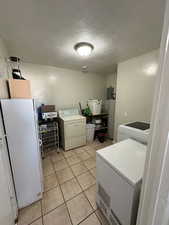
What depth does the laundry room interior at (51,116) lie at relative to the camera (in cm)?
94

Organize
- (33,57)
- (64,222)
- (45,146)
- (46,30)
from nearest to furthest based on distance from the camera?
(64,222), (46,30), (33,57), (45,146)

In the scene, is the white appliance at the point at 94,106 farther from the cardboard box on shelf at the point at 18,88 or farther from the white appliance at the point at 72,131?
the cardboard box on shelf at the point at 18,88

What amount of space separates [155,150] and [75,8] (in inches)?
55.2

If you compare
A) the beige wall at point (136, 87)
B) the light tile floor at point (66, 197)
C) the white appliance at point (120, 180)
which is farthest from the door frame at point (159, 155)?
the beige wall at point (136, 87)

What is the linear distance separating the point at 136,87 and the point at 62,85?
2.04 meters

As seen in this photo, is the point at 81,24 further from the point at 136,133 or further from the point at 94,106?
the point at 94,106

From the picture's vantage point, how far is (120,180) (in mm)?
849

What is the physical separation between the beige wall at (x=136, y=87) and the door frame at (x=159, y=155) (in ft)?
6.17

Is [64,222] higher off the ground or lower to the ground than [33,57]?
lower

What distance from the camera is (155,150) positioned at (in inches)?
16.5

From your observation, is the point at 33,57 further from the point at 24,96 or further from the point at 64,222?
the point at 64,222

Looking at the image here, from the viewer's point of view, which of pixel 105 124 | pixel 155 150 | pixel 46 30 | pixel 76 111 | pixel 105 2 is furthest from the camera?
pixel 105 124

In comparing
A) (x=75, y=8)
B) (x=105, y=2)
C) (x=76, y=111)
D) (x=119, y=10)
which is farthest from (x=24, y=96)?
(x=76, y=111)

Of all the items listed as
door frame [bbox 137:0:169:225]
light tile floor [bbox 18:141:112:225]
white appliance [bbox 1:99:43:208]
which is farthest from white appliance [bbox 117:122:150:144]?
white appliance [bbox 1:99:43:208]
